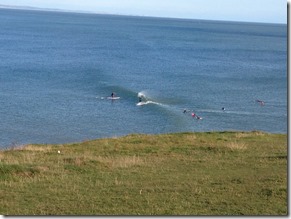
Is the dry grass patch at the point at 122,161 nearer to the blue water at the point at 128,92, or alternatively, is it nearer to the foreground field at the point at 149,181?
the foreground field at the point at 149,181

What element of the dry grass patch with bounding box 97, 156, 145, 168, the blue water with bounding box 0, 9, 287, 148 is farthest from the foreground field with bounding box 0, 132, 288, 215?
the blue water with bounding box 0, 9, 287, 148

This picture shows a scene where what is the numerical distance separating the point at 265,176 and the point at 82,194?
6605mm

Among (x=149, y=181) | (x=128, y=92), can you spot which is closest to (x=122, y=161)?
(x=149, y=181)

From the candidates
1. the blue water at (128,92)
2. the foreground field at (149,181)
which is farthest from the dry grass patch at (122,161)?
the blue water at (128,92)

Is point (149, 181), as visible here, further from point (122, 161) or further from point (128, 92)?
point (128, 92)

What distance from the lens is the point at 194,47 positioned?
130 m

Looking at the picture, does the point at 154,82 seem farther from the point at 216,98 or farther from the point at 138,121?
the point at 138,121

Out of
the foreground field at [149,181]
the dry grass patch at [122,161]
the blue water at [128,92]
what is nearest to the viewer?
the foreground field at [149,181]

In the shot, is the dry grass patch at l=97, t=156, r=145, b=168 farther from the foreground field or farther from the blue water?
the blue water

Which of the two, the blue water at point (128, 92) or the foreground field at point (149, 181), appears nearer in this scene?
the foreground field at point (149, 181)

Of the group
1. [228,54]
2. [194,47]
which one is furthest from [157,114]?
[194,47]

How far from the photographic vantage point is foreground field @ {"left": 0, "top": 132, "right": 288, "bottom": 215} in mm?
13852

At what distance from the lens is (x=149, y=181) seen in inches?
669

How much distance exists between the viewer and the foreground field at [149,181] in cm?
1385
